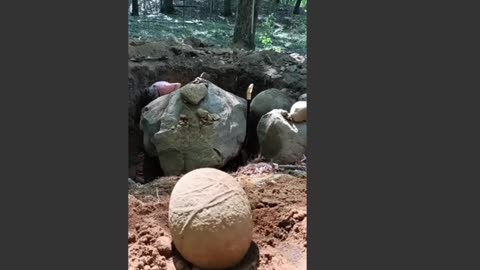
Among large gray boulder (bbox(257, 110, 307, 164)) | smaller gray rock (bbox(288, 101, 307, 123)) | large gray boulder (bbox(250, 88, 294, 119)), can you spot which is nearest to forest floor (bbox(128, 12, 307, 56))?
large gray boulder (bbox(250, 88, 294, 119))

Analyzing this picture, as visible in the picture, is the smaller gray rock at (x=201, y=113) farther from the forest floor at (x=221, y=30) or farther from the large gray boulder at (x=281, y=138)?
the forest floor at (x=221, y=30)

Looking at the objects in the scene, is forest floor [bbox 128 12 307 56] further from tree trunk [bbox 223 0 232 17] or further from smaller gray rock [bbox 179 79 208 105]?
smaller gray rock [bbox 179 79 208 105]

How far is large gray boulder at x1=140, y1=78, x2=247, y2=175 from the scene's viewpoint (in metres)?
3.95

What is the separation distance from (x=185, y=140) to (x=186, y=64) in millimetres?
1660

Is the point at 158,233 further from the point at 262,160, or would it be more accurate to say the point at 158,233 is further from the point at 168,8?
the point at 168,8

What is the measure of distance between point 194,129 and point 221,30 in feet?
9.59

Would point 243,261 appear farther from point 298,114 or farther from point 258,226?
point 298,114

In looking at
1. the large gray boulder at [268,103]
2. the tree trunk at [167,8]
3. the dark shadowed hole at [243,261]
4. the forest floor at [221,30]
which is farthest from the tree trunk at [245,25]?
the dark shadowed hole at [243,261]

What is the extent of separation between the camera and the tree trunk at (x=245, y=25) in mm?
5336

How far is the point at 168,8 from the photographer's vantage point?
6469mm

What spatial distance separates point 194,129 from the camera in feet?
13.3

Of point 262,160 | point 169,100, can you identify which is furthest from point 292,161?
point 169,100

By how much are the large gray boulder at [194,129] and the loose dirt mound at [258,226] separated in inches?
17.1

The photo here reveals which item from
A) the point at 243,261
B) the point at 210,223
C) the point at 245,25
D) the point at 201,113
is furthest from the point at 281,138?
the point at 245,25
